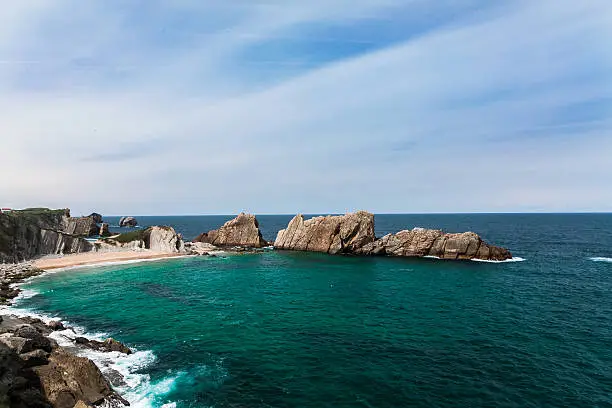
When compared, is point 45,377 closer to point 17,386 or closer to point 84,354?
point 17,386

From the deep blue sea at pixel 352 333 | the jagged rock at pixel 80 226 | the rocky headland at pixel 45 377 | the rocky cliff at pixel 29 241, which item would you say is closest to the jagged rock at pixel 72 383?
the rocky headland at pixel 45 377

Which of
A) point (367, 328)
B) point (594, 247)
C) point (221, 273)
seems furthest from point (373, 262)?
point (594, 247)

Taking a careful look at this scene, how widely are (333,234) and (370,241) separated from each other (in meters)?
12.4

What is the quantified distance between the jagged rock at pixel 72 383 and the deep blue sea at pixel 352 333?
2.32 metres

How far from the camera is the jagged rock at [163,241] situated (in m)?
114

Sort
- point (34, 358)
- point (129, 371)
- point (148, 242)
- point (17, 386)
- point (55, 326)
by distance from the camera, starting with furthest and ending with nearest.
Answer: point (148, 242) < point (55, 326) < point (129, 371) < point (34, 358) < point (17, 386)

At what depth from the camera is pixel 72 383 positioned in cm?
2523

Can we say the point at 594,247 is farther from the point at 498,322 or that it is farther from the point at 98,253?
the point at 98,253

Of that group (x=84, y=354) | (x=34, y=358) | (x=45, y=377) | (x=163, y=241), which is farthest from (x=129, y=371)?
(x=163, y=241)

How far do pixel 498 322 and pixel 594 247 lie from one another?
10858 centimetres

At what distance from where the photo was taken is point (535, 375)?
102ft

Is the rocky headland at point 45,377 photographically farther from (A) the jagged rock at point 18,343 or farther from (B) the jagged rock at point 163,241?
(B) the jagged rock at point 163,241

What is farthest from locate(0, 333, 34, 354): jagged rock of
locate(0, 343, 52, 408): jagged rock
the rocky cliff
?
the rocky cliff

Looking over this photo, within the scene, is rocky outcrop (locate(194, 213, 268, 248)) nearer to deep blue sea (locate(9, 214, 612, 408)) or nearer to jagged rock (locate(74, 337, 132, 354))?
deep blue sea (locate(9, 214, 612, 408))
